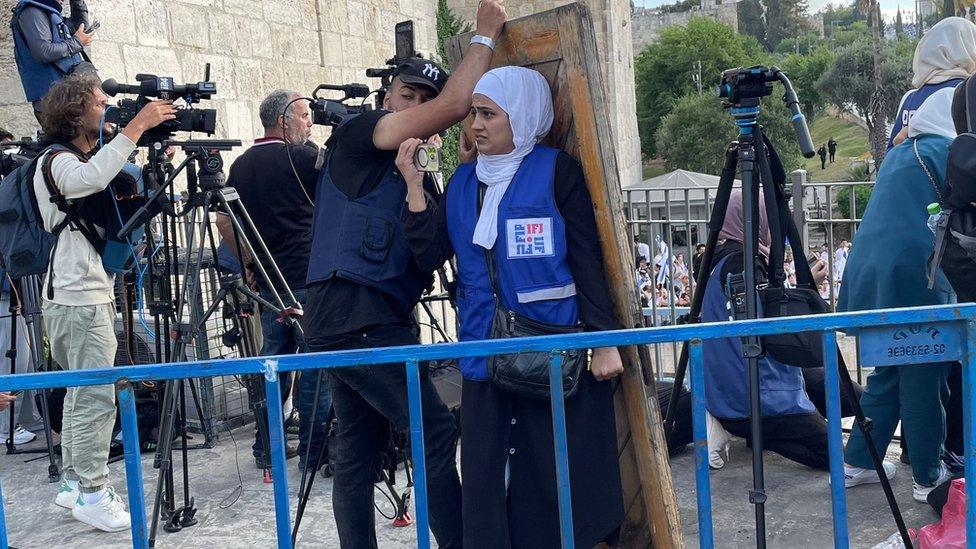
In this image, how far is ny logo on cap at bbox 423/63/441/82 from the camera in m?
3.03

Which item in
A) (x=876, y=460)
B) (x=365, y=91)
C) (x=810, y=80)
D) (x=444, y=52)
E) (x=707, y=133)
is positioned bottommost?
(x=876, y=460)

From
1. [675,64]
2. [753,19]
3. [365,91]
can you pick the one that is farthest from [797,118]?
[753,19]

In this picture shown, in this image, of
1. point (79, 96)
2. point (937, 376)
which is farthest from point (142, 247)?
point (937, 376)

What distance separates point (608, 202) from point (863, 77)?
182 ft

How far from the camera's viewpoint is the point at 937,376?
364cm

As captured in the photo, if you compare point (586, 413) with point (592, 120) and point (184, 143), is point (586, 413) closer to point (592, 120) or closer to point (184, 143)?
point (592, 120)

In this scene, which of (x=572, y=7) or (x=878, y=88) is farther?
(x=878, y=88)

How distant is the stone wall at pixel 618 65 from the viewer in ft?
77.5

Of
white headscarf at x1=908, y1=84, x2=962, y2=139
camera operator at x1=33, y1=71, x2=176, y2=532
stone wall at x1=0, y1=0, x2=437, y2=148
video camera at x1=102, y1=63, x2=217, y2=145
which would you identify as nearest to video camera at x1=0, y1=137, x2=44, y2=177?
camera operator at x1=33, y1=71, x2=176, y2=532

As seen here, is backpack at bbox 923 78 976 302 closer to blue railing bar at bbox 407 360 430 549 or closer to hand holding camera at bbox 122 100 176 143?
blue railing bar at bbox 407 360 430 549

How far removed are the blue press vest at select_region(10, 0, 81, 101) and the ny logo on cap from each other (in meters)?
3.36

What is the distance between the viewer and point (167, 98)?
372 cm

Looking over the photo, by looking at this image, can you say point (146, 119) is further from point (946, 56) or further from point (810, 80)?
point (810, 80)

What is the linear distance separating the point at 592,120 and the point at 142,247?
98.2 inches
